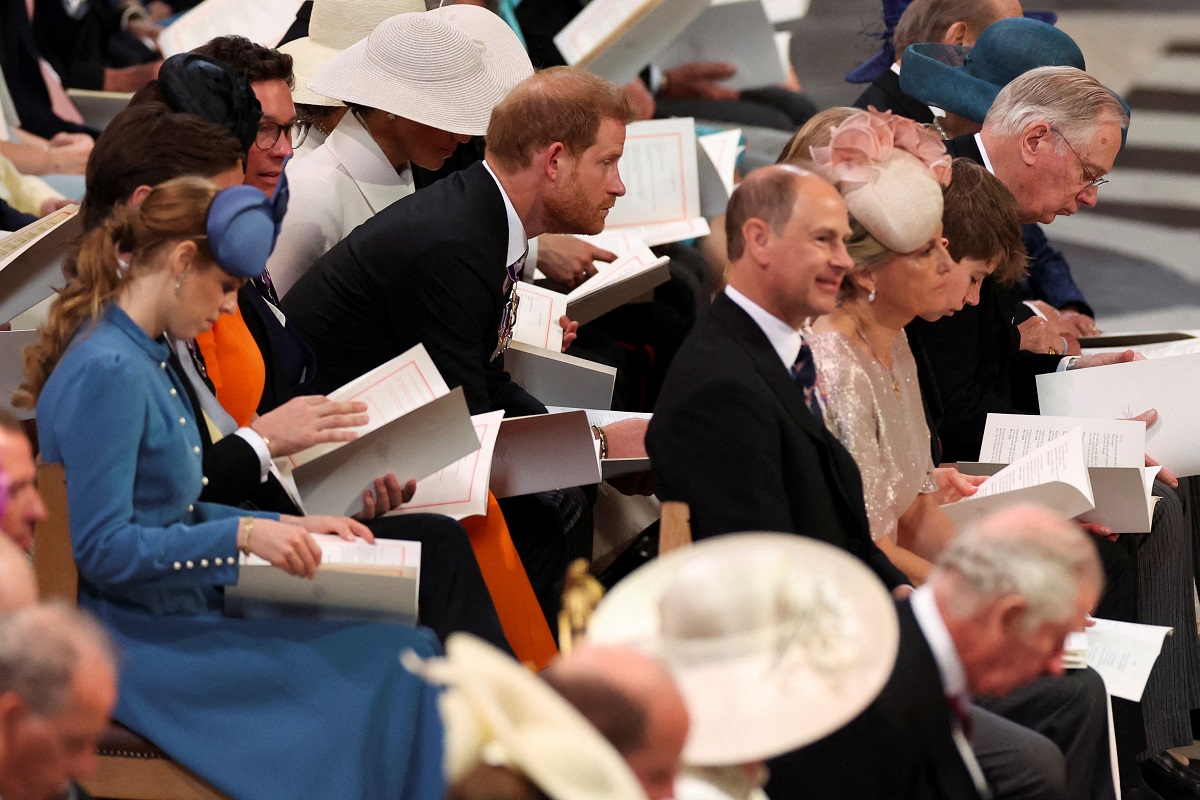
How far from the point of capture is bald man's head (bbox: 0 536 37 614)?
180 centimetres

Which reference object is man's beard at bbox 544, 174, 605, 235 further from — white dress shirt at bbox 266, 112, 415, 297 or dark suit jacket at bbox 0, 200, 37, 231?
dark suit jacket at bbox 0, 200, 37, 231

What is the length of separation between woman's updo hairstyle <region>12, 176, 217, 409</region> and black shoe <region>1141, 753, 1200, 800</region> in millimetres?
2473

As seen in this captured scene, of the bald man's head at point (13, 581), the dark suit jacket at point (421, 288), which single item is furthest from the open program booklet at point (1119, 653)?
the bald man's head at point (13, 581)

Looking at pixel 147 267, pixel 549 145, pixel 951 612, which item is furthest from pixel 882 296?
pixel 147 267

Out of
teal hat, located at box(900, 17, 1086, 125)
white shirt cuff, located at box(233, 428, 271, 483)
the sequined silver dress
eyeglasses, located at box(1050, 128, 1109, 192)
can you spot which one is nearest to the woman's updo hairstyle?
white shirt cuff, located at box(233, 428, 271, 483)

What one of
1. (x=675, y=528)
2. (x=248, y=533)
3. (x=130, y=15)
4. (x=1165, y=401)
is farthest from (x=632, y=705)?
(x=130, y=15)

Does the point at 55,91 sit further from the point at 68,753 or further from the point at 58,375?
the point at 68,753

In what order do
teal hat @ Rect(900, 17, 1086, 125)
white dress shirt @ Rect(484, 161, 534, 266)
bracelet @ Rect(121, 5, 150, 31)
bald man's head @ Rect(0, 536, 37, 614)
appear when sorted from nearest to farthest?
bald man's head @ Rect(0, 536, 37, 614), white dress shirt @ Rect(484, 161, 534, 266), teal hat @ Rect(900, 17, 1086, 125), bracelet @ Rect(121, 5, 150, 31)

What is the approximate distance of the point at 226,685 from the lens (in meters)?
2.43

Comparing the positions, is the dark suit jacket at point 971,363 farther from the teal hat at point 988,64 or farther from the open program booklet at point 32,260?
the open program booklet at point 32,260

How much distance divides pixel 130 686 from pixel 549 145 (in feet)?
5.03

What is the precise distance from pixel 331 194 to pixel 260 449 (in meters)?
1.27

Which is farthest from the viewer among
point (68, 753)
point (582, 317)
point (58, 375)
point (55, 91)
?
point (55, 91)

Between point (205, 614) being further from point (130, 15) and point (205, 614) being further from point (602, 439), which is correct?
point (130, 15)
